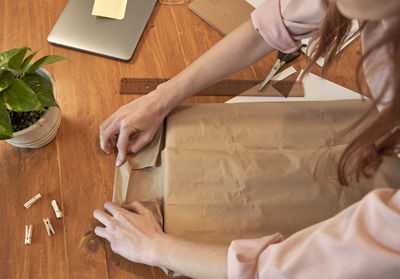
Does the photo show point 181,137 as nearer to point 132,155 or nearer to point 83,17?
point 132,155

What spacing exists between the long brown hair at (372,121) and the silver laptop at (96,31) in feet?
1.51

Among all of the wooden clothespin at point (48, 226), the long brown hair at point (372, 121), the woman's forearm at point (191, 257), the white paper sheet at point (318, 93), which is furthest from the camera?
the white paper sheet at point (318, 93)

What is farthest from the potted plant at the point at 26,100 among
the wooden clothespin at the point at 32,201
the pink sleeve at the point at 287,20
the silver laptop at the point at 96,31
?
the pink sleeve at the point at 287,20

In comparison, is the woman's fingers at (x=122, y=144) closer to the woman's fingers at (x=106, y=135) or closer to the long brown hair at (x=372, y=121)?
the woman's fingers at (x=106, y=135)

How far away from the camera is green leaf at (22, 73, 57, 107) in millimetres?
518

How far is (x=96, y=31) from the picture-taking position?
759 mm

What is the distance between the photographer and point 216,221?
0.52 metres

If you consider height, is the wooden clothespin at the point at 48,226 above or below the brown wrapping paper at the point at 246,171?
below

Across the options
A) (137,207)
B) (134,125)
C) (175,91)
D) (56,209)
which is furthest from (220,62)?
(56,209)

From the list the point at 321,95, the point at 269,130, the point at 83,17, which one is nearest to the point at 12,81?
the point at 83,17

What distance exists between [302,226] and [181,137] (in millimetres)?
277

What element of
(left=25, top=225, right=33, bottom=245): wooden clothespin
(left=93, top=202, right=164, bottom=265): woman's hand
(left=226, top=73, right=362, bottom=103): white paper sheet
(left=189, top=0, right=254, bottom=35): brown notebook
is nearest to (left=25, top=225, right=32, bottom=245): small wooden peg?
(left=25, top=225, right=33, bottom=245): wooden clothespin

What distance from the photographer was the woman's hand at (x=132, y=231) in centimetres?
50

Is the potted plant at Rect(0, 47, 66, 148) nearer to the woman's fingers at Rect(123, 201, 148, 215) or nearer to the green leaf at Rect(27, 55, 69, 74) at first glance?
the green leaf at Rect(27, 55, 69, 74)
